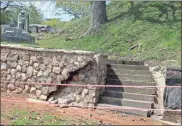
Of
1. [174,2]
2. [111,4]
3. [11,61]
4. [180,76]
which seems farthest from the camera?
[111,4]

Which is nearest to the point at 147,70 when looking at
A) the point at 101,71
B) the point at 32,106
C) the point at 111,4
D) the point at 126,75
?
the point at 126,75

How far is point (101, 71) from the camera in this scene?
984 centimetres

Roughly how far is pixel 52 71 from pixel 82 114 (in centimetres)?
179

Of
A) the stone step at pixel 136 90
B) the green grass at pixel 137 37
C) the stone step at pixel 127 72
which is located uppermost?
the green grass at pixel 137 37

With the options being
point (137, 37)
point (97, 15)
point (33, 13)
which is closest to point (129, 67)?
point (137, 37)

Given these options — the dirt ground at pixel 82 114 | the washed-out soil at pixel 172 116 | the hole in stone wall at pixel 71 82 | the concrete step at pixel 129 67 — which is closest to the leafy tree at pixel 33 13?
the concrete step at pixel 129 67

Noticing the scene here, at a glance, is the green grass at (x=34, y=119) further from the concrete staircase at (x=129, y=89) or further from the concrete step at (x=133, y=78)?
the concrete step at (x=133, y=78)

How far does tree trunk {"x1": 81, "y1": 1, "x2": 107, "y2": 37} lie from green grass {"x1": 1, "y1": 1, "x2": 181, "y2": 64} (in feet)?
0.95

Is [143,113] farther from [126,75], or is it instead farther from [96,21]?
[96,21]

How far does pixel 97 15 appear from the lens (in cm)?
1602

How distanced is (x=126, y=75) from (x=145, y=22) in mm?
5403

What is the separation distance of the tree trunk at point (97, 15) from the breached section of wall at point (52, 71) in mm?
5960

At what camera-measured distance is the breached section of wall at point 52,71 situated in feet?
30.7

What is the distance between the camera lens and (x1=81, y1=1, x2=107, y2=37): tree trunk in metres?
15.7
